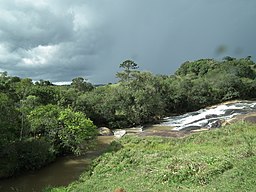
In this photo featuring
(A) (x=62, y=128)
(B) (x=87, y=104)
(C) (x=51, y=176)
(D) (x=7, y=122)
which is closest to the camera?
(C) (x=51, y=176)

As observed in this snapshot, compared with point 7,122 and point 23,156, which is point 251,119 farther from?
point 7,122

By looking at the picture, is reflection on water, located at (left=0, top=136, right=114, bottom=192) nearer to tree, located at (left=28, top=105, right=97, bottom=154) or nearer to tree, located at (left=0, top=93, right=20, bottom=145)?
tree, located at (left=28, top=105, right=97, bottom=154)

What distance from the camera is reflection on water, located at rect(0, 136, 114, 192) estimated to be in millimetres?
19469

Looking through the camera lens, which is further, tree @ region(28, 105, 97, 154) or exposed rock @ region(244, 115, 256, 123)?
exposed rock @ region(244, 115, 256, 123)

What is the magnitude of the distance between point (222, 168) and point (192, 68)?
80961 mm

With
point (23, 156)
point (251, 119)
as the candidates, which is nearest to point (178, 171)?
point (23, 156)

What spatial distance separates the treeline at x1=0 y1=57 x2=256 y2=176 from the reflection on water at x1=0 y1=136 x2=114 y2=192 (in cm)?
80

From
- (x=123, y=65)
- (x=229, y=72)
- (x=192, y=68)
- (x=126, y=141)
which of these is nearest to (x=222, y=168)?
(x=126, y=141)

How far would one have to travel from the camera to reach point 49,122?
25172 mm

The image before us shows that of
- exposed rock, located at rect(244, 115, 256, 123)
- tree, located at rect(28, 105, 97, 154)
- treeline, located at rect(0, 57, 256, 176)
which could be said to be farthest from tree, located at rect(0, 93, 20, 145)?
exposed rock, located at rect(244, 115, 256, 123)

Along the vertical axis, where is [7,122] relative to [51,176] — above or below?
above

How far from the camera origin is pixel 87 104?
44.5 m

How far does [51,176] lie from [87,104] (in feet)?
77.2

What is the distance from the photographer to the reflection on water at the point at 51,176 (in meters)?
19.5
